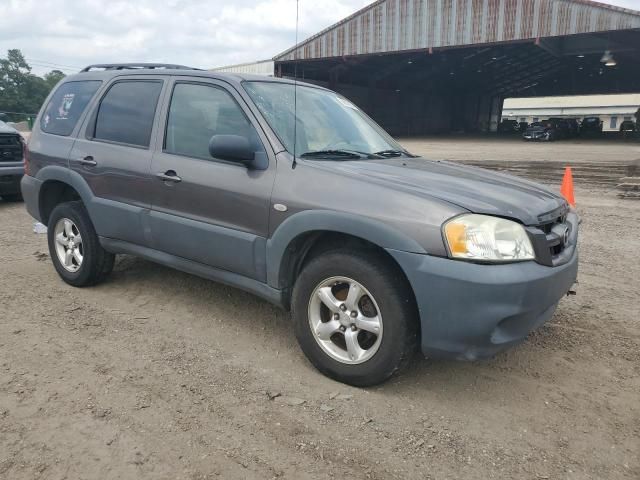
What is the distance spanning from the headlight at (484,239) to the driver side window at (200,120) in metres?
1.47

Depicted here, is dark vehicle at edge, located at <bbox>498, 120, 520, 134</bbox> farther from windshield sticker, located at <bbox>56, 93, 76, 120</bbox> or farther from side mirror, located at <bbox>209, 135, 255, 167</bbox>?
side mirror, located at <bbox>209, 135, 255, 167</bbox>

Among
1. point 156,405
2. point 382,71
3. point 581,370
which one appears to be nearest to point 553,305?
point 581,370

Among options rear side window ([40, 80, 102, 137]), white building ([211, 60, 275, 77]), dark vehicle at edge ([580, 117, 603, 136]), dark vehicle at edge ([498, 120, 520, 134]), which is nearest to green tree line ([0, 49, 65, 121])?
white building ([211, 60, 275, 77])

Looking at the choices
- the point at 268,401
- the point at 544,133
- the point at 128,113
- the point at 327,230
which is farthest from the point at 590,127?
the point at 268,401

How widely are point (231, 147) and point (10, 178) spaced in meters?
7.40

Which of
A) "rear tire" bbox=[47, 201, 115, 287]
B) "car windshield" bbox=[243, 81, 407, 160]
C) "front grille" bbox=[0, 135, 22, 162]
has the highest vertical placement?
"car windshield" bbox=[243, 81, 407, 160]

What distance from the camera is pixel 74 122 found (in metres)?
4.57

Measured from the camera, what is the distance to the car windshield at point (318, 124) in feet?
11.3

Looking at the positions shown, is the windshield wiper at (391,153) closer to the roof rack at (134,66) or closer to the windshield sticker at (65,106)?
the roof rack at (134,66)

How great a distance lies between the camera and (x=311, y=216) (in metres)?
3.02

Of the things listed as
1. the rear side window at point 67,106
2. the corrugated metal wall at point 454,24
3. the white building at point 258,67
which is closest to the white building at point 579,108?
the white building at point 258,67

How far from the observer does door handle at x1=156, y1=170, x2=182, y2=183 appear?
12.1ft

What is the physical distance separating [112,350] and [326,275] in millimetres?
1600

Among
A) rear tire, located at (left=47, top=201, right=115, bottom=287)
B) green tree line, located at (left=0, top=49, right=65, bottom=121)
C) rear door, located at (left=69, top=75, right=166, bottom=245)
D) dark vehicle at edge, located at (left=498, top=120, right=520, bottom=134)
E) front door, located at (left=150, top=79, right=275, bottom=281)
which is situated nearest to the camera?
front door, located at (left=150, top=79, right=275, bottom=281)
